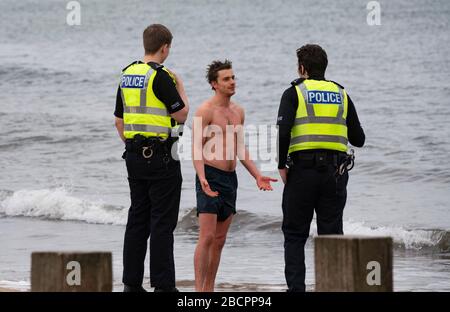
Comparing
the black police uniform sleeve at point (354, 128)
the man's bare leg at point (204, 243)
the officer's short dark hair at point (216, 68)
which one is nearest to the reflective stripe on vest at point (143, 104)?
the officer's short dark hair at point (216, 68)

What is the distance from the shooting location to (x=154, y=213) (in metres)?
7.62

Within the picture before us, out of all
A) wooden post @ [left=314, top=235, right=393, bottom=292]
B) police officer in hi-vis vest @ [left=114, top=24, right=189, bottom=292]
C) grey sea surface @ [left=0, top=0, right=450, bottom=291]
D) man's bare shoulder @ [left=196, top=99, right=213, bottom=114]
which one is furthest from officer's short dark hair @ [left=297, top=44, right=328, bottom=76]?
wooden post @ [left=314, top=235, right=393, bottom=292]

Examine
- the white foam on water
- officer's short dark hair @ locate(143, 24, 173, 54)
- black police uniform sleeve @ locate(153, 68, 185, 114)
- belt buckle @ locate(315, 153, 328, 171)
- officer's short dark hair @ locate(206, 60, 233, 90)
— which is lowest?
the white foam on water

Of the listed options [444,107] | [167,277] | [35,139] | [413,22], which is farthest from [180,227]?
[413,22]

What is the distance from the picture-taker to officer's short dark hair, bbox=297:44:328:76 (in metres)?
7.34

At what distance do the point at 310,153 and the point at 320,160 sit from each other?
79mm

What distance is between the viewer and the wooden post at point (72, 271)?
441 cm

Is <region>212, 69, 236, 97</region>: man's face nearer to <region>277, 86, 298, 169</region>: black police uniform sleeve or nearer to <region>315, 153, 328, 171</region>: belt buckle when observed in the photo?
<region>277, 86, 298, 169</region>: black police uniform sleeve

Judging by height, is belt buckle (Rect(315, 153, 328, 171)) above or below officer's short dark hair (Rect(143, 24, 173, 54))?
below

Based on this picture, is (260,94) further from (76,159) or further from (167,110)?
(167,110)

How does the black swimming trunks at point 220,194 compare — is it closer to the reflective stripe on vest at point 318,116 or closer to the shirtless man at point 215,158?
the shirtless man at point 215,158

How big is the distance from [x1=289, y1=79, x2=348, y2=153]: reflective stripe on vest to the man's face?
0.50 meters

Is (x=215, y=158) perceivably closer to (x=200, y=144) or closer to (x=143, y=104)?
A: (x=200, y=144)

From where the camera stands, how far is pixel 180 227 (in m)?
14.8
